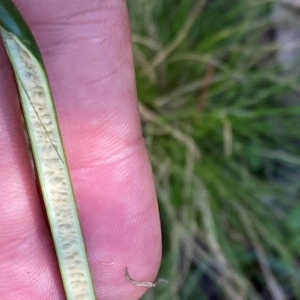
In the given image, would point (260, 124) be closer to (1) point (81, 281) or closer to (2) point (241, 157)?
(2) point (241, 157)

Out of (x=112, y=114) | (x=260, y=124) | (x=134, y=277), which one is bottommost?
(x=134, y=277)

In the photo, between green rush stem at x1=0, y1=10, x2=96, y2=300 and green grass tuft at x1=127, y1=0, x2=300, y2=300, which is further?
green grass tuft at x1=127, y1=0, x2=300, y2=300

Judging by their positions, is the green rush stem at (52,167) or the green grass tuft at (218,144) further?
the green grass tuft at (218,144)

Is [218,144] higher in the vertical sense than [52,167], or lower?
lower

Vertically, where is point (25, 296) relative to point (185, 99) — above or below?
below

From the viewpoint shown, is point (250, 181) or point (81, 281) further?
point (250, 181)

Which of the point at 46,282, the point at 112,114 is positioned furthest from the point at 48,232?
the point at 112,114

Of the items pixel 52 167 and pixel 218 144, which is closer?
pixel 52 167

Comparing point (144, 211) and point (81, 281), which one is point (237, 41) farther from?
point (81, 281)
